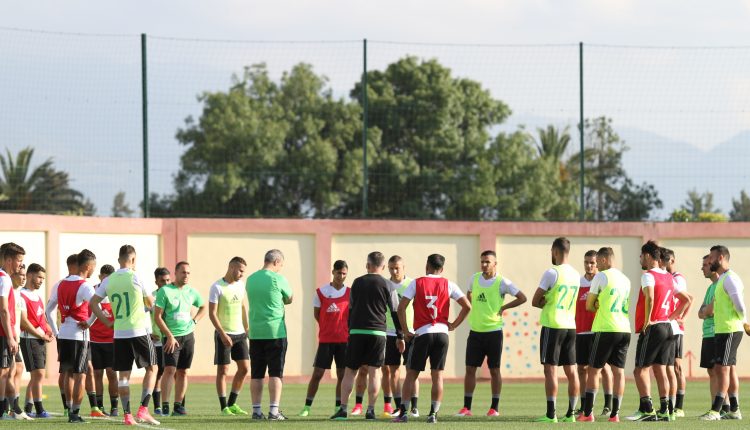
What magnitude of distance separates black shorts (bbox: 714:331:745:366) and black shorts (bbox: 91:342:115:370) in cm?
719

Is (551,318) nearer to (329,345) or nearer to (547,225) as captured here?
(329,345)

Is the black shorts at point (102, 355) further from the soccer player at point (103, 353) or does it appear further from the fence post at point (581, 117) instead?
the fence post at point (581, 117)

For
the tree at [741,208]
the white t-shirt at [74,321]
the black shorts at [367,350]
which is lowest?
the black shorts at [367,350]

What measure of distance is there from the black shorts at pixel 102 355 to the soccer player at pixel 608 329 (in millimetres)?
5613

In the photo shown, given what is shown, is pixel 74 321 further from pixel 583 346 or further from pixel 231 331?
pixel 583 346

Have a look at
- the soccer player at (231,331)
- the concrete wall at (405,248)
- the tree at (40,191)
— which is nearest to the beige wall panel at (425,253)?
the concrete wall at (405,248)

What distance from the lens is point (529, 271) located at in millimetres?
25906

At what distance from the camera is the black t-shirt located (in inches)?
590

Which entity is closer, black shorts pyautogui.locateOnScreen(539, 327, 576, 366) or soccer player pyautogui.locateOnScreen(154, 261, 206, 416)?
black shorts pyautogui.locateOnScreen(539, 327, 576, 366)

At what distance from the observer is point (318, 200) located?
3316 centimetres

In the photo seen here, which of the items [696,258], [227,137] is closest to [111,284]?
[696,258]

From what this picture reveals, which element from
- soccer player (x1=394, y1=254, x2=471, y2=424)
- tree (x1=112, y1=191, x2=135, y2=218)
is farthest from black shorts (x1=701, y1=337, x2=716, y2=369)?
tree (x1=112, y1=191, x2=135, y2=218)

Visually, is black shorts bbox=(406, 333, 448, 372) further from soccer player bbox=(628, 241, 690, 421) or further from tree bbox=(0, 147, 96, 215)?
tree bbox=(0, 147, 96, 215)

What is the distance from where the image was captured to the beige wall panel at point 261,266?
81.7 ft
